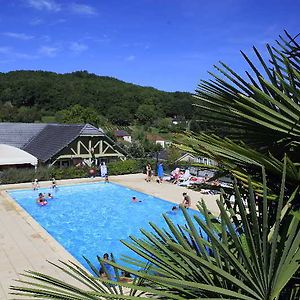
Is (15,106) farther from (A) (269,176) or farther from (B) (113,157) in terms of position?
(A) (269,176)

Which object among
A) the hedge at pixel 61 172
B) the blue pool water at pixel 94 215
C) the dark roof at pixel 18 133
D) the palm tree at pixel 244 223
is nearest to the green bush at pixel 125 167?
the hedge at pixel 61 172

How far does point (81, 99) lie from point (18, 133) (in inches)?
1703

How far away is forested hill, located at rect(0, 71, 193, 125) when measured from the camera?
78.7 metres

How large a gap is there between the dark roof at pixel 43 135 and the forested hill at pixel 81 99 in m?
37.9

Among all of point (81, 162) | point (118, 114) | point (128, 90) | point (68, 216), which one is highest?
point (128, 90)

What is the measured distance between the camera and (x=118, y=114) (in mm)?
83875

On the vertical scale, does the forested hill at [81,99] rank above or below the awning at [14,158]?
above

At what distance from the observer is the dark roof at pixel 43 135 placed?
98.6 feet

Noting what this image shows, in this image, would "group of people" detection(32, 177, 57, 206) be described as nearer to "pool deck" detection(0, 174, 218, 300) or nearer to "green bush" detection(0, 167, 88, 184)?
"green bush" detection(0, 167, 88, 184)

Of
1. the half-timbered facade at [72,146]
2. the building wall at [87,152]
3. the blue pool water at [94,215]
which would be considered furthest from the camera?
the building wall at [87,152]

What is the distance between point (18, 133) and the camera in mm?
35844

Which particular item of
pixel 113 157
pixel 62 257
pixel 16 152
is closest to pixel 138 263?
pixel 62 257

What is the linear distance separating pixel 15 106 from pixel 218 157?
273ft

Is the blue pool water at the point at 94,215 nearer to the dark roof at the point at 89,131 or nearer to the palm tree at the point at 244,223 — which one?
the dark roof at the point at 89,131
